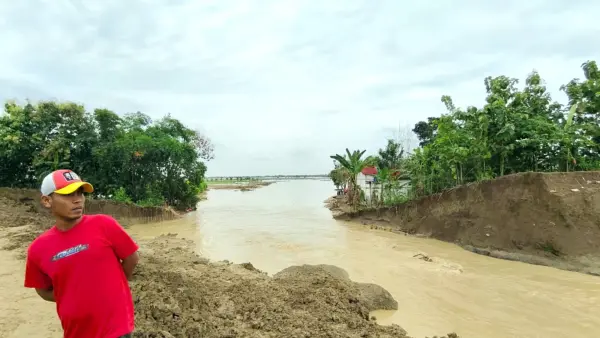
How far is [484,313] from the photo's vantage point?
6.42 metres

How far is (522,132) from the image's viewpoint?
40.3 ft

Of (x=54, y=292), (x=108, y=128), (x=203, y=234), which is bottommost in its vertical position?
(x=203, y=234)

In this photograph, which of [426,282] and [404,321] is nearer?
[404,321]

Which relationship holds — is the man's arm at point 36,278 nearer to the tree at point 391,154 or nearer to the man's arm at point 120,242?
the man's arm at point 120,242

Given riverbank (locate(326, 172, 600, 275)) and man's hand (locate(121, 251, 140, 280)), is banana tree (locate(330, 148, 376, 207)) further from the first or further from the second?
man's hand (locate(121, 251, 140, 280))

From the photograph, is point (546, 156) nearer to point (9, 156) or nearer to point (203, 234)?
point (203, 234)

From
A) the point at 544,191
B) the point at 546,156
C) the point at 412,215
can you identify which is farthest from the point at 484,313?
the point at 412,215

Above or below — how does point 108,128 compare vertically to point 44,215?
Result: above

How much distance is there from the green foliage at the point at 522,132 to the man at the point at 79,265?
12751 mm

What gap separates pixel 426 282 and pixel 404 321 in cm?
279

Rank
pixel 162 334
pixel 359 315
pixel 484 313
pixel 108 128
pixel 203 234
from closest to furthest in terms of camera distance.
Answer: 1. pixel 162 334
2. pixel 359 315
3. pixel 484 313
4. pixel 203 234
5. pixel 108 128

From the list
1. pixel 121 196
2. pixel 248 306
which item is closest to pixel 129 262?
pixel 248 306

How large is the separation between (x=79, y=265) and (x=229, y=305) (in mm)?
3162

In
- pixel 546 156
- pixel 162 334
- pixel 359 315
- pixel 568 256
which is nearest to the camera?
pixel 162 334
